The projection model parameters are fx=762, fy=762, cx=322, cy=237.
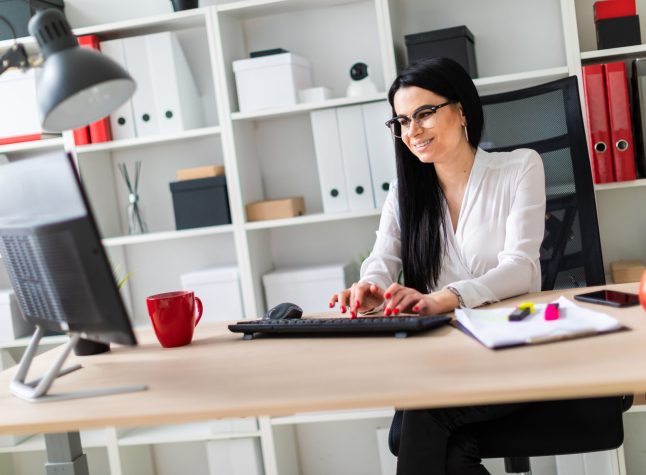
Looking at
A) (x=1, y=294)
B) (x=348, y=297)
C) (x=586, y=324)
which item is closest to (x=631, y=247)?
(x=348, y=297)

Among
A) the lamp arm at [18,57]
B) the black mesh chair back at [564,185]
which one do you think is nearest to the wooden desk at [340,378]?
the lamp arm at [18,57]

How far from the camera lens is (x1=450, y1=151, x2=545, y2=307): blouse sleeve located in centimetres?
162

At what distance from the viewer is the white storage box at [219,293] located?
9.64ft

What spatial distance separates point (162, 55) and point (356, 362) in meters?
2.01

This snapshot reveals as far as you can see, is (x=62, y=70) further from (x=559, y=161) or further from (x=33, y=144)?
(x=33, y=144)

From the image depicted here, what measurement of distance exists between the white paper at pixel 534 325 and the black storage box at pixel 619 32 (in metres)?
1.53

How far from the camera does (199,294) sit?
2977mm

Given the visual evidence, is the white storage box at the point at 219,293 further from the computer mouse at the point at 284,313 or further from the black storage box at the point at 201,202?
the computer mouse at the point at 284,313

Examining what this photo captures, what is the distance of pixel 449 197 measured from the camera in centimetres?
210

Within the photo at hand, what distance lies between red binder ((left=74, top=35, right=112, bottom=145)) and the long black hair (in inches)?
52.6

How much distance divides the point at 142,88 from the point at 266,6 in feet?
1.87

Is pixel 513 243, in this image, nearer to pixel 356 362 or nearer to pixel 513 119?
pixel 513 119

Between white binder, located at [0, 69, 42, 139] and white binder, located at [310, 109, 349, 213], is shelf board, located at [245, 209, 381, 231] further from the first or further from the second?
white binder, located at [0, 69, 42, 139]

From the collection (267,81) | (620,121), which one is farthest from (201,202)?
(620,121)
